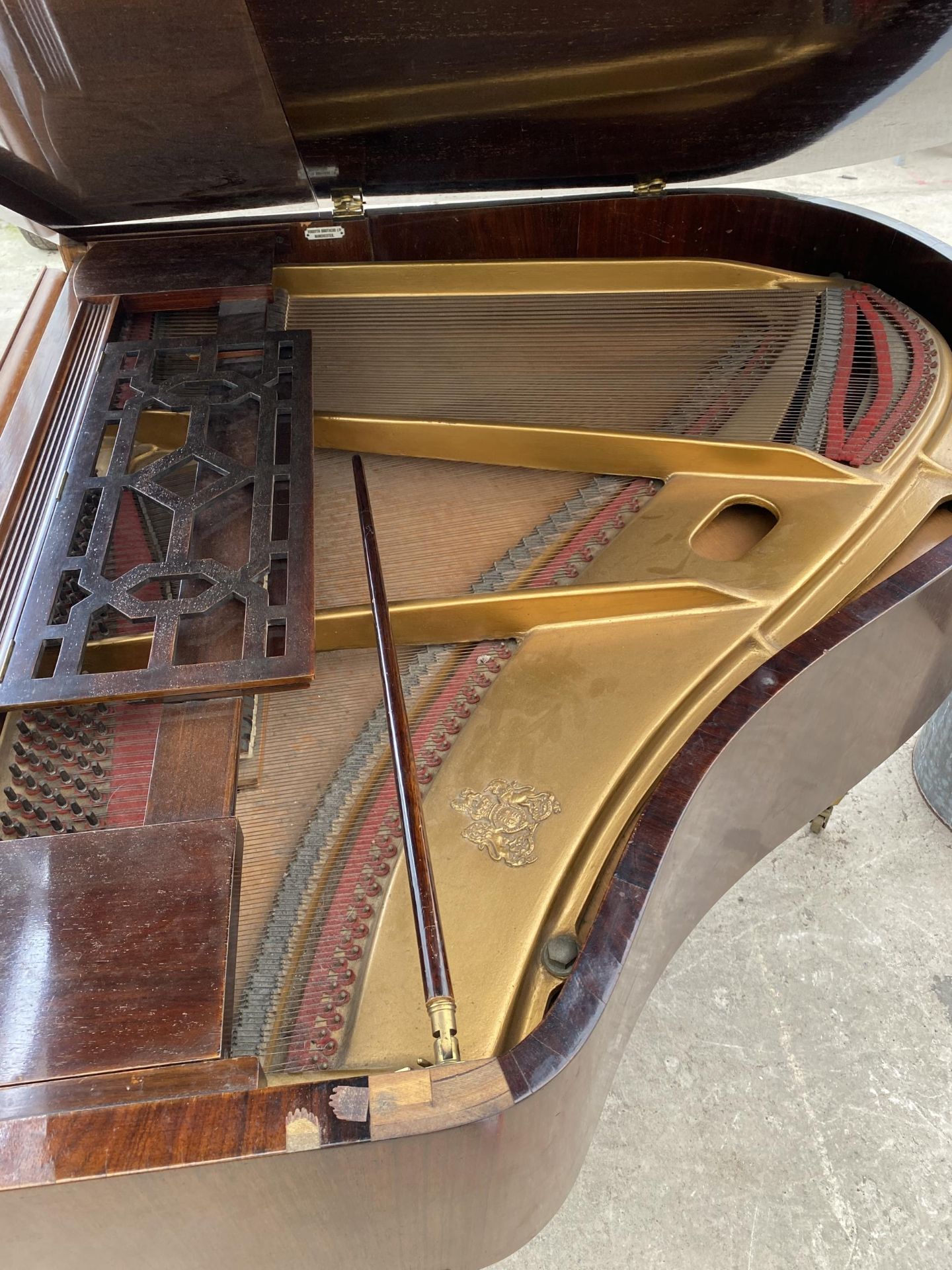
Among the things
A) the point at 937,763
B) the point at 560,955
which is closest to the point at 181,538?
the point at 560,955

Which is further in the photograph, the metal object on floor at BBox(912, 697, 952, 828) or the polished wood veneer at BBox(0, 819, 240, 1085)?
the metal object on floor at BBox(912, 697, 952, 828)

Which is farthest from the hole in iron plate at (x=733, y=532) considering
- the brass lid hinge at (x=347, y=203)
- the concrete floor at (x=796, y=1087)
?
the concrete floor at (x=796, y=1087)

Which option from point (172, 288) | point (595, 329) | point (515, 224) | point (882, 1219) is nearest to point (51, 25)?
point (172, 288)

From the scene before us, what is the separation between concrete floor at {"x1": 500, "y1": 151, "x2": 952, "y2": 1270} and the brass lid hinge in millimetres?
1908

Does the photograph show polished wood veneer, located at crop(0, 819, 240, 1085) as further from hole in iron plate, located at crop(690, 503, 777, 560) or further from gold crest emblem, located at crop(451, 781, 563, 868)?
hole in iron plate, located at crop(690, 503, 777, 560)

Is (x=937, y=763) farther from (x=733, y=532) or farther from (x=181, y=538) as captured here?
(x=181, y=538)

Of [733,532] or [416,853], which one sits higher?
[733,532]

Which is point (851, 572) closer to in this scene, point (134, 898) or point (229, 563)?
point (229, 563)

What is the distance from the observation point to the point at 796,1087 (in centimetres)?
219

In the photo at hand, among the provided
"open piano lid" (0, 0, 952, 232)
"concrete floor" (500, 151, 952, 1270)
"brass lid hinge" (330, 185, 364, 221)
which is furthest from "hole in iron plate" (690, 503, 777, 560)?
"concrete floor" (500, 151, 952, 1270)

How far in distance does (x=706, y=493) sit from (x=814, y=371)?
0.37 metres

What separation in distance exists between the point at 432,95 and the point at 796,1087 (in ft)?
7.39

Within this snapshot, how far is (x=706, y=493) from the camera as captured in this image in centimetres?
196

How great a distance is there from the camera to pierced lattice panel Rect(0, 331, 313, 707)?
4.05 feet
